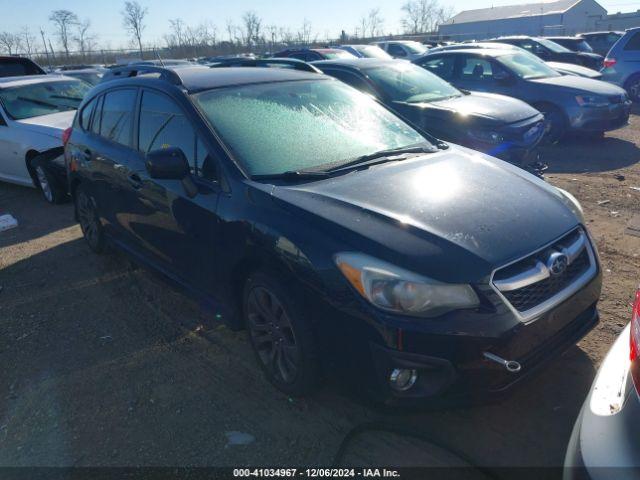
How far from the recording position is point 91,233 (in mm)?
5020

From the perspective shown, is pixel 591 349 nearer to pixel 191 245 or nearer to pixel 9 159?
pixel 191 245

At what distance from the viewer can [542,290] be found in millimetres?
2330

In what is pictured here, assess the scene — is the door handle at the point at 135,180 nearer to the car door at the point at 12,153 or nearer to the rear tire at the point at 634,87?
A: the car door at the point at 12,153

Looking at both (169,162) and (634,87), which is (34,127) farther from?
(634,87)

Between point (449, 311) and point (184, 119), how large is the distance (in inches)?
84.0

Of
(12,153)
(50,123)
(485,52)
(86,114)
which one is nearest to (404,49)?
(485,52)

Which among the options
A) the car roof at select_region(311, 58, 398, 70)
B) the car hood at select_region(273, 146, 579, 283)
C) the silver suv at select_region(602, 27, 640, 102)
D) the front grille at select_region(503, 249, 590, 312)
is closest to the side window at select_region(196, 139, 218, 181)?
the car hood at select_region(273, 146, 579, 283)

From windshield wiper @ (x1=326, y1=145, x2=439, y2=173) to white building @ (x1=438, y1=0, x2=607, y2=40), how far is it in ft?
156

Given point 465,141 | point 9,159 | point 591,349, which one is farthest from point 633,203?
point 9,159

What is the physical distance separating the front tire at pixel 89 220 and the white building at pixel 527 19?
47.2 meters

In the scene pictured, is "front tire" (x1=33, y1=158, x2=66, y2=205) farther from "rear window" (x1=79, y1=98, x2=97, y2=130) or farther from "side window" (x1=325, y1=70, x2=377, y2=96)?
"side window" (x1=325, y1=70, x2=377, y2=96)

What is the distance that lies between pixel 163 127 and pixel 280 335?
5.76 ft

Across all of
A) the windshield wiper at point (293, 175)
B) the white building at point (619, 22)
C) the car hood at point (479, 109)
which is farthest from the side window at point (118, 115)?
the white building at point (619, 22)

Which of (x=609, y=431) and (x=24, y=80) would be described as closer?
(x=609, y=431)
